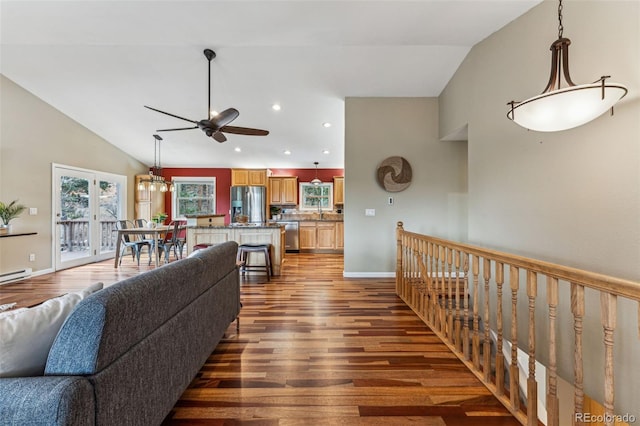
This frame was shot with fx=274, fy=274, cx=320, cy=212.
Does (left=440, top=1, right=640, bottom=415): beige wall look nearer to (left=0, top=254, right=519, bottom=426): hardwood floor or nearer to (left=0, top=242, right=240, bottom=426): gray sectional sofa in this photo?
(left=0, top=254, right=519, bottom=426): hardwood floor

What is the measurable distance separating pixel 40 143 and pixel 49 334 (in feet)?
18.1

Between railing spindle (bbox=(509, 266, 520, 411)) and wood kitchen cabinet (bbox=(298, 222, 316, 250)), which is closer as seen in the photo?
railing spindle (bbox=(509, 266, 520, 411))

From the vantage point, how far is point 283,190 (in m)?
7.90

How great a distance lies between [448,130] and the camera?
4.08 m

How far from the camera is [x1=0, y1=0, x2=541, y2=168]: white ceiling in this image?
2578mm

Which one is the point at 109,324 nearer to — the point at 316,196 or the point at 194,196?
the point at 316,196

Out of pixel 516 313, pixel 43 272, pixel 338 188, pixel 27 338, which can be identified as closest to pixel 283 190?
pixel 338 188

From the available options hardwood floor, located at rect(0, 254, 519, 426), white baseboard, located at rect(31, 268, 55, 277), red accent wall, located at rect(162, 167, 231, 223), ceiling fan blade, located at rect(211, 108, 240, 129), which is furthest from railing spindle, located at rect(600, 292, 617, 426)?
red accent wall, located at rect(162, 167, 231, 223)

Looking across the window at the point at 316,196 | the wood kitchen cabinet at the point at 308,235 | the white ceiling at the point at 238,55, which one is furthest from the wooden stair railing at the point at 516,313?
the window at the point at 316,196

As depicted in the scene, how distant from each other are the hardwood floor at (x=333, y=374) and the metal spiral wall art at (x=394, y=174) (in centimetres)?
186

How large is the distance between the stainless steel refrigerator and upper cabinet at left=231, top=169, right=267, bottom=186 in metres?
0.24

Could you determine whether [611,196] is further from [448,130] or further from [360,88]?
[360,88]

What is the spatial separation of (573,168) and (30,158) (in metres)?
7.20

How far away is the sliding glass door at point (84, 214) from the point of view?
199 inches
